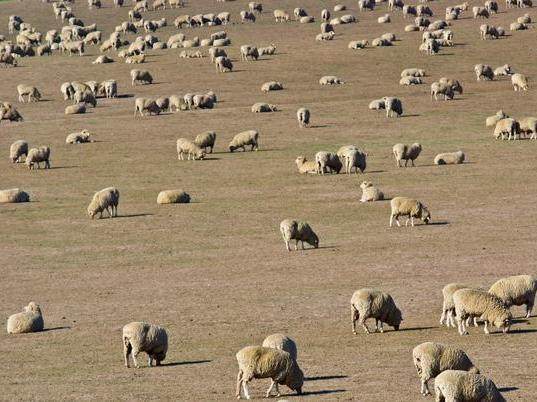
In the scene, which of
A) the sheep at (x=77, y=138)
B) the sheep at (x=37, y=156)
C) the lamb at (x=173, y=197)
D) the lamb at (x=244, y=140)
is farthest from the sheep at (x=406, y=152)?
the sheep at (x=77, y=138)

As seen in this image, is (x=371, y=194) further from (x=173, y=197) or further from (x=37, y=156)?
(x=37, y=156)

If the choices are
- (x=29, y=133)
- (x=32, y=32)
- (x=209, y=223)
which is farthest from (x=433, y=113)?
(x=32, y=32)

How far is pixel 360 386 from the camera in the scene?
24703 millimetres

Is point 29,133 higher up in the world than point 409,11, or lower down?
lower down

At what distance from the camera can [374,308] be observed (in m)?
29.3

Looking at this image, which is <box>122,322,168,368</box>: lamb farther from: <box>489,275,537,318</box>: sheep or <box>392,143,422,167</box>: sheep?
<box>392,143,422,167</box>: sheep

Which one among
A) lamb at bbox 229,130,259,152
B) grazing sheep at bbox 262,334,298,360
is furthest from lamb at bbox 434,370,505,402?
lamb at bbox 229,130,259,152

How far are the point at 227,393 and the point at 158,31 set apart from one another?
287 ft

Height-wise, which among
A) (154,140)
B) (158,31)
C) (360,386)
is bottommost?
(360,386)

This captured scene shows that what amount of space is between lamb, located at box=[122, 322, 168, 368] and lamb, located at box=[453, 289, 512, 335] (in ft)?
19.8

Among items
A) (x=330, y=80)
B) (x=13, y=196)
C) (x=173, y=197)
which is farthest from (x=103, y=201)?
(x=330, y=80)

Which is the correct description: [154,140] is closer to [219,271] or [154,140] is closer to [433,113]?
[433,113]

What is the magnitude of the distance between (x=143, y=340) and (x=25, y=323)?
520cm

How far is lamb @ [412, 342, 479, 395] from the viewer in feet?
78.5
